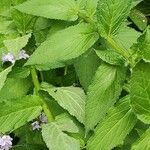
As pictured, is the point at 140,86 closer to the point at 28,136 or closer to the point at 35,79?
the point at 35,79

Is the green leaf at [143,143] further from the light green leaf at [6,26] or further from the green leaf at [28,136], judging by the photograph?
the light green leaf at [6,26]

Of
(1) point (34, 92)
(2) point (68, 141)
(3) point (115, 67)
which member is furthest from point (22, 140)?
(3) point (115, 67)

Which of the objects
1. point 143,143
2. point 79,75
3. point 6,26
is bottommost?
point 143,143

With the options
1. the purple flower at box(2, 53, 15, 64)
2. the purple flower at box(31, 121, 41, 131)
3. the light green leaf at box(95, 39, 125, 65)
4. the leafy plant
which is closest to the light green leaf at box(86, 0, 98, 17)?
the leafy plant

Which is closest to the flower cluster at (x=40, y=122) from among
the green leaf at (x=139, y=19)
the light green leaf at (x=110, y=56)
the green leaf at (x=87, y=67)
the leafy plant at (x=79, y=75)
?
the leafy plant at (x=79, y=75)

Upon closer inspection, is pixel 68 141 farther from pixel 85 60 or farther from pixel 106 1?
pixel 106 1

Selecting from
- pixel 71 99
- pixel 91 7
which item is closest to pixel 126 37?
pixel 91 7
